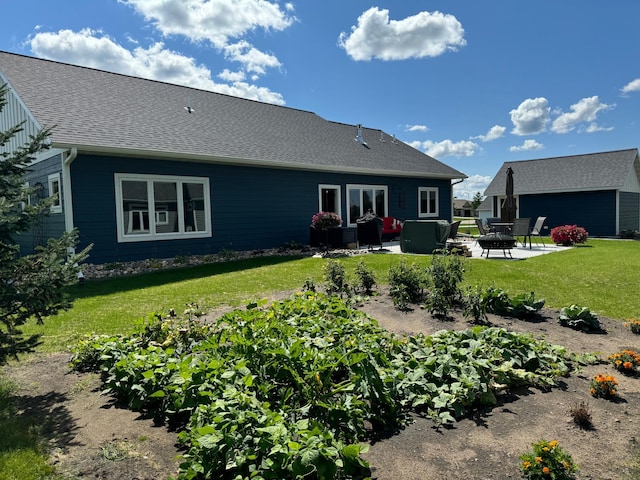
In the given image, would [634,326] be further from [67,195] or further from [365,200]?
[365,200]

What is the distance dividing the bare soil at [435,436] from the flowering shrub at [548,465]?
0.09 metres

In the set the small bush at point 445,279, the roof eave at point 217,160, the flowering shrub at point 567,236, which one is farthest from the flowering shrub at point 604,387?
the flowering shrub at point 567,236

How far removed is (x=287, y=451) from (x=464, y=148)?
36982 millimetres

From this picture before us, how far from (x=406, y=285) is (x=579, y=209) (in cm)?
2204

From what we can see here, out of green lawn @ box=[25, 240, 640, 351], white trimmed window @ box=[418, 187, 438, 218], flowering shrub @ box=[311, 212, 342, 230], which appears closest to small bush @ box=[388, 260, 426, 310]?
green lawn @ box=[25, 240, 640, 351]

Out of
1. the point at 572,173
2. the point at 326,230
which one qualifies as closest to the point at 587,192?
the point at 572,173

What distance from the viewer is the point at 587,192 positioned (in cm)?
2216

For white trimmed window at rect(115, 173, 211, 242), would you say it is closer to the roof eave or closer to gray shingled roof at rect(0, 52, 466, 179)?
the roof eave

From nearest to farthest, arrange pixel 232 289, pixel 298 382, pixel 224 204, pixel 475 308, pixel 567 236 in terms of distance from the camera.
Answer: pixel 298 382 < pixel 475 308 < pixel 232 289 < pixel 224 204 < pixel 567 236

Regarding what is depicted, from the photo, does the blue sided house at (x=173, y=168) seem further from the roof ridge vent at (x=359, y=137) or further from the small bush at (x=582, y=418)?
the small bush at (x=582, y=418)

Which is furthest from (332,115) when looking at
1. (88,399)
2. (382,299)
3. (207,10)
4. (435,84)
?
(88,399)

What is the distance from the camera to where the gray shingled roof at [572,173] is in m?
21.8

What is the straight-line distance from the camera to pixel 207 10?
11.2 m

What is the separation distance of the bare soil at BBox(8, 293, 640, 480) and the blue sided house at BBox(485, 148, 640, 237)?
22.7 m
